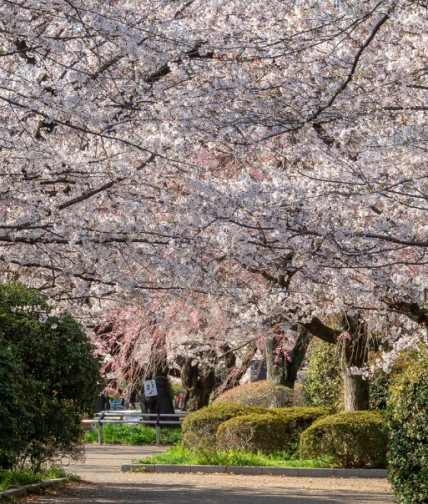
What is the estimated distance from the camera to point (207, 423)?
1745 centimetres

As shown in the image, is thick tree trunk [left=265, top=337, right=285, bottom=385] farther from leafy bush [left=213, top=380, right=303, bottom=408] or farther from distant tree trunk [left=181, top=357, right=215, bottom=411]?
distant tree trunk [left=181, top=357, right=215, bottom=411]

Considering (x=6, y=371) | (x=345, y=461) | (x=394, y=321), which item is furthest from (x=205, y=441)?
(x=6, y=371)

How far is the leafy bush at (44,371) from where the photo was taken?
10.6 m

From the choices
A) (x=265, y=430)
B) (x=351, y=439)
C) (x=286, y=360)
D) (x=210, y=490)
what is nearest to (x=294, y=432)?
(x=265, y=430)

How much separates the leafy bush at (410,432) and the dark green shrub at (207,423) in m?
7.94

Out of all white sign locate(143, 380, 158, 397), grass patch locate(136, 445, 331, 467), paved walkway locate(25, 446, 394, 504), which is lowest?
paved walkway locate(25, 446, 394, 504)

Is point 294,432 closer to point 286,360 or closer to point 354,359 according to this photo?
point 354,359

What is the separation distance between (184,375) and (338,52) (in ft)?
63.7

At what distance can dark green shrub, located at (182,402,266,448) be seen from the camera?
17359mm

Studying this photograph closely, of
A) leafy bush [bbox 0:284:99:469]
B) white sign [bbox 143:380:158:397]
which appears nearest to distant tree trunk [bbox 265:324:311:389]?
white sign [bbox 143:380:158:397]

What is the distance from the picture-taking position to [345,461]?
15.4 meters

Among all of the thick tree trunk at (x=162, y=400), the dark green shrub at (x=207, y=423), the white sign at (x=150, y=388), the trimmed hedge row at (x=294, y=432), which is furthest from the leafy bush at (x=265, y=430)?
the thick tree trunk at (x=162, y=400)

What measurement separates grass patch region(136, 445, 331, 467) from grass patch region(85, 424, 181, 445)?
7607 millimetres

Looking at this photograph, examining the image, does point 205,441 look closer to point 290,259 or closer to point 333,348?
point 333,348
